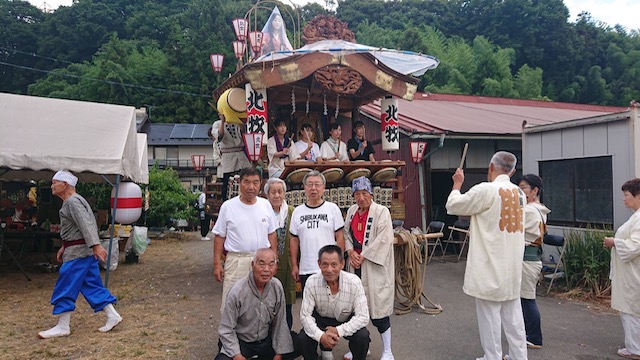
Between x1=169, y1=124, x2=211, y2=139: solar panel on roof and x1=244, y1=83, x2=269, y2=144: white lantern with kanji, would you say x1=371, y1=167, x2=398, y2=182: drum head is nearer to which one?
x1=244, y1=83, x2=269, y2=144: white lantern with kanji

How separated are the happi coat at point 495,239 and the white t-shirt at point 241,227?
5.81ft

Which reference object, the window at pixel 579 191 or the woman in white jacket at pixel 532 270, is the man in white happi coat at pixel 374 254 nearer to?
the woman in white jacket at pixel 532 270

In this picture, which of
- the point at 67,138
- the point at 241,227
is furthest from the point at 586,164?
the point at 67,138

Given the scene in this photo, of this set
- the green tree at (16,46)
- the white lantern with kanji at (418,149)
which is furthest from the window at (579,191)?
the green tree at (16,46)

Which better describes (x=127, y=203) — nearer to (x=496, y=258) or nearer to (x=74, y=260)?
(x=74, y=260)

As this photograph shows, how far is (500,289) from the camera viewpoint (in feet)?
12.6

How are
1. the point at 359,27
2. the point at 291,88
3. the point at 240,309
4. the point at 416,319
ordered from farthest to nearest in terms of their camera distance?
the point at 359,27 → the point at 291,88 → the point at 416,319 → the point at 240,309

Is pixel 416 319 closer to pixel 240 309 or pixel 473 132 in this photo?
pixel 240 309

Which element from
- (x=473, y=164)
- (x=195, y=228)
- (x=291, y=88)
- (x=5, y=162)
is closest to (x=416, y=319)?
(x=291, y=88)

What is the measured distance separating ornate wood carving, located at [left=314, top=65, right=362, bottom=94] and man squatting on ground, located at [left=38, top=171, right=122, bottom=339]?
12.3 feet

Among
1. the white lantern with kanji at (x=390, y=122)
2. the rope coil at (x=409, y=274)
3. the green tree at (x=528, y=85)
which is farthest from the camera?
the green tree at (x=528, y=85)

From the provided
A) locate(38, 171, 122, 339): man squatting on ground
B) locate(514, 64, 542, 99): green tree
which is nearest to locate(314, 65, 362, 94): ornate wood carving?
locate(38, 171, 122, 339): man squatting on ground

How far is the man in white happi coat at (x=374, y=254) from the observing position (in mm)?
4223

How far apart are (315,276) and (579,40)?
39320 mm
